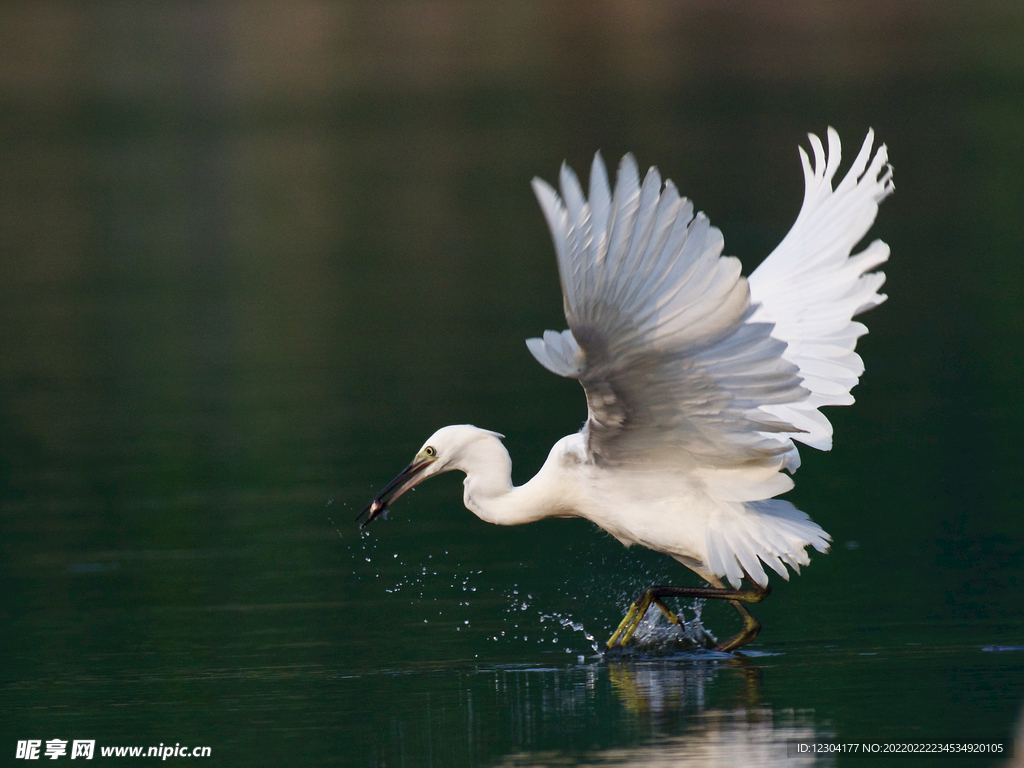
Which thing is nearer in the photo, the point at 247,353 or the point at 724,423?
the point at 724,423

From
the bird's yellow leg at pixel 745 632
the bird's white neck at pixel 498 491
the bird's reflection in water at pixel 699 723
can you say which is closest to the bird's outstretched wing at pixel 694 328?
the bird's white neck at pixel 498 491

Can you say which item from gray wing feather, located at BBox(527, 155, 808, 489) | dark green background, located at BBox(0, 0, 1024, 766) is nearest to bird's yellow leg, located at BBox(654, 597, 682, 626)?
dark green background, located at BBox(0, 0, 1024, 766)

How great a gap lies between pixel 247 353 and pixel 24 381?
257 centimetres

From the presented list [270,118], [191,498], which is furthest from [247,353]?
[270,118]

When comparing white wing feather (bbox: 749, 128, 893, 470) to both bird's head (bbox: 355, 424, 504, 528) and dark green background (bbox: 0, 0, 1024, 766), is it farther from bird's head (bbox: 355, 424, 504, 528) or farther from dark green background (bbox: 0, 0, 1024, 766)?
bird's head (bbox: 355, 424, 504, 528)

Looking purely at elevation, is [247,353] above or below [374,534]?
above

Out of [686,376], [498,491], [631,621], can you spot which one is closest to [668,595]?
[631,621]

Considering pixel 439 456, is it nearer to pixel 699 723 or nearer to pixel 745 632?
pixel 745 632

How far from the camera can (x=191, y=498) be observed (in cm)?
1420

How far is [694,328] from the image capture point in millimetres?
8039

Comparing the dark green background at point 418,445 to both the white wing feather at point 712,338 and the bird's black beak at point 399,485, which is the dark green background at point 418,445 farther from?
the white wing feather at point 712,338

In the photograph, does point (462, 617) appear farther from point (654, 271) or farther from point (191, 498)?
point (191, 498)

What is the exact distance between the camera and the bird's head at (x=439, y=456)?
9688 mm

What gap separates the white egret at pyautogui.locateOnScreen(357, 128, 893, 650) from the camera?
7715 mm
